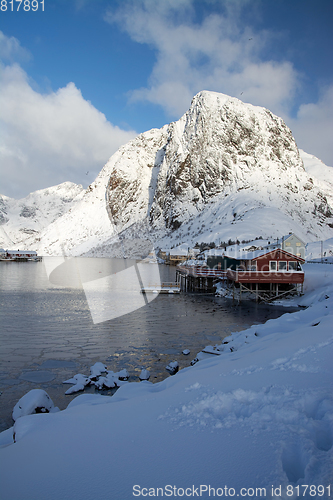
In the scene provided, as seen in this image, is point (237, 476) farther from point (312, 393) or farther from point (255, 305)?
point (255, 305)

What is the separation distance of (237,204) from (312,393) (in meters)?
123

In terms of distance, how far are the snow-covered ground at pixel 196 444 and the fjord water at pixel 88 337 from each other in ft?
19.2

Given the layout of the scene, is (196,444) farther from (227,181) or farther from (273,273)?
(227,181)

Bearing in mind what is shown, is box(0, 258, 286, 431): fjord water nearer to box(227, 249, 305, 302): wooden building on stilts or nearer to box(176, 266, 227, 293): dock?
box(227, 249, 305, 302): wooden building on stilts

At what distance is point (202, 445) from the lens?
4461 millimetres

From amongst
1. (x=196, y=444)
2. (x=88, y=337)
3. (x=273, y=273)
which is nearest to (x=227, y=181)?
(x=273, y=273)

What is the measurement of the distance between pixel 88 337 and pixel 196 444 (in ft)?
58.3

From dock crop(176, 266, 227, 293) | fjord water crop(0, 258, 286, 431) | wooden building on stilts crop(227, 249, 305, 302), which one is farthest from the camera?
dock crop(176, 266, 227, 293)

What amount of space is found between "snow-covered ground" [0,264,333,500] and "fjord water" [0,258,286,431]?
5.84 m

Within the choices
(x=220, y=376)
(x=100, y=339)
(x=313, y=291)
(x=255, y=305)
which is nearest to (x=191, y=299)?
(x=255, y=305)

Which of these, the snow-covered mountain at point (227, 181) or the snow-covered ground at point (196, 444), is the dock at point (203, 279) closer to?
the snow-covered ground at point (196, 444)

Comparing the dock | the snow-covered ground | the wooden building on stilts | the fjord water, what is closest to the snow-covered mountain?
the dock

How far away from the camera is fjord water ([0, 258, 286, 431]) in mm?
A: 14055

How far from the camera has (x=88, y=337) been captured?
20.9m
